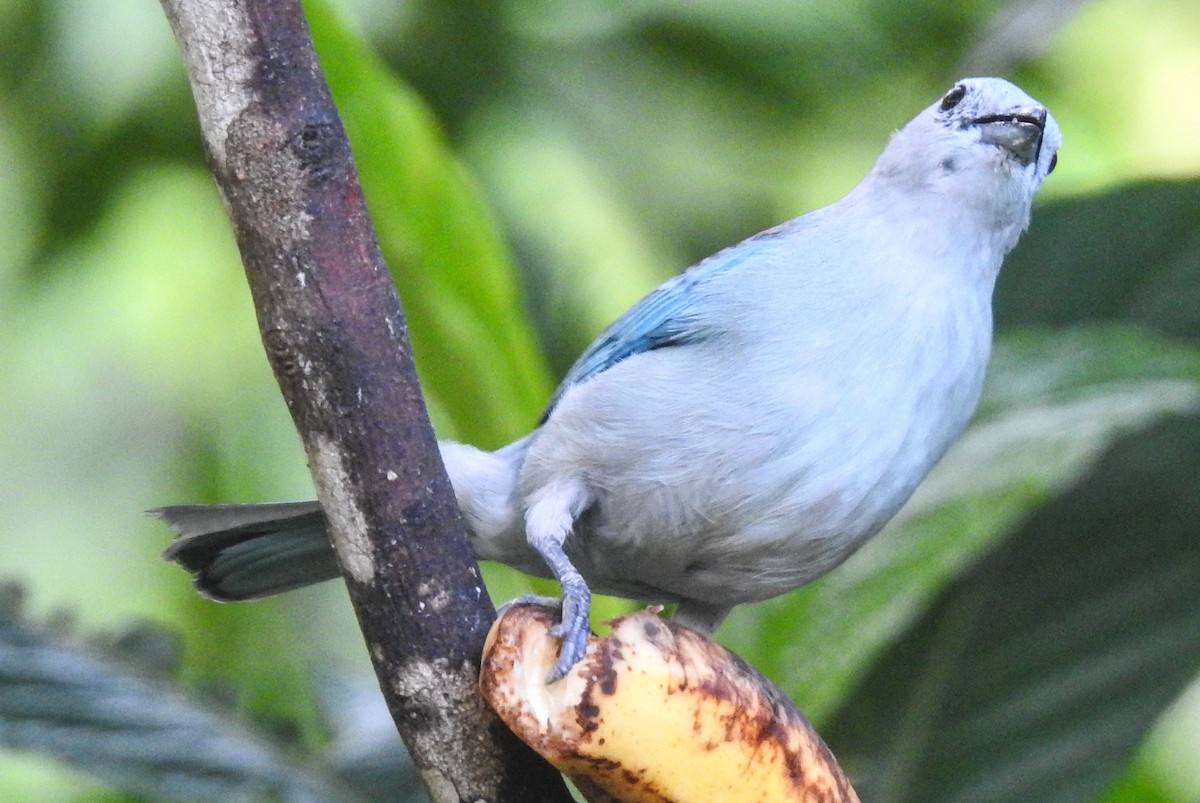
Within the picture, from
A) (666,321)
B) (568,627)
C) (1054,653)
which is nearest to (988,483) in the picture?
(1054,653)

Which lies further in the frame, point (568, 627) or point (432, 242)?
point (432, 242)

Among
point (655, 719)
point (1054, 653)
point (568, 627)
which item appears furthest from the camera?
point (1054, 653)

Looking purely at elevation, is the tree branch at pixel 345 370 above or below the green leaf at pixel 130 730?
above

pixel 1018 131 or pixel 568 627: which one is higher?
pixel 1018 131

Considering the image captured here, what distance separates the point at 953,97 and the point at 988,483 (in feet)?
2.33

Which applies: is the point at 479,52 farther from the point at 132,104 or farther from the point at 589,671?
the point at 589,671

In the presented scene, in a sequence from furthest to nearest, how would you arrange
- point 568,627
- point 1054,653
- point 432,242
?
1. point 1054,653
2. point 432,242
3. point 568,627

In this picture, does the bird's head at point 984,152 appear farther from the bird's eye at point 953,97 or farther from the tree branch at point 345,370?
the tree branch at point 345,370

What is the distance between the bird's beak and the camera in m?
2.21

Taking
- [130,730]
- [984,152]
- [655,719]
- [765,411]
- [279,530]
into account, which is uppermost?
[984,152]

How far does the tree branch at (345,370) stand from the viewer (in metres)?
1.65

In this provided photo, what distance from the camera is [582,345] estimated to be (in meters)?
4.23

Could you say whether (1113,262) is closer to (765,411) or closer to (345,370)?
(765,411)

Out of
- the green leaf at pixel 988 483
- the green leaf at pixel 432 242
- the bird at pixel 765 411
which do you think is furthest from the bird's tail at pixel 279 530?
the green leaf at pixel 988 483
